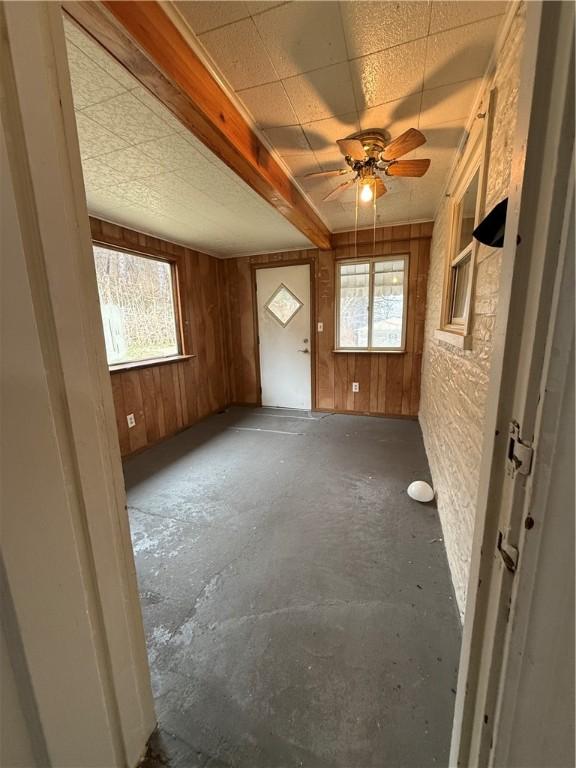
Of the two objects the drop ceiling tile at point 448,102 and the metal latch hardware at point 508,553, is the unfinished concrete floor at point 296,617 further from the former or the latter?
the drop ceiling tile at point 448,102

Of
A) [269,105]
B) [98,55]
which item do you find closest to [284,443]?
[269,105]

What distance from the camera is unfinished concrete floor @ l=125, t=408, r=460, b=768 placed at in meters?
0.97

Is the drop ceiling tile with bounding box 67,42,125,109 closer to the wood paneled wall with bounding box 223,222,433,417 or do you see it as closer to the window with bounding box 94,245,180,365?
the window with bounding box 94,245,180,365

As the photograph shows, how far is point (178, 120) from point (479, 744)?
7.58 feet

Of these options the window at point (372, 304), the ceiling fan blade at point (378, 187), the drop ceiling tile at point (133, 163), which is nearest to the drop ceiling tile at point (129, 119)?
the drop ceiling tile at point (133, 163)

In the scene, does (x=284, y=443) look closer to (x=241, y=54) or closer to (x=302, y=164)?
(x=302, y=164)

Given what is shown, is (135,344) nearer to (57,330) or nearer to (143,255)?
(143,255)

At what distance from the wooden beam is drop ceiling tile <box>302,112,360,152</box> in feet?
1.03

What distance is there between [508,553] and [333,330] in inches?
145

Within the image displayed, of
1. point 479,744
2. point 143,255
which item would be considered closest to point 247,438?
point 143,255

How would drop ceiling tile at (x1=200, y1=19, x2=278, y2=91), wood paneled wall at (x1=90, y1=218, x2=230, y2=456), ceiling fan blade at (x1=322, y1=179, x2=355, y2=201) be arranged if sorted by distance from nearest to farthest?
drop ceiling tile at (x1=200, y1=19, x2=278, y2=91)
ceiling fan blade at (x1=322, y1=179, x2=355, y2=201)
wood paneled wall at (x1=90, y1=218, x2=230, y2=456)

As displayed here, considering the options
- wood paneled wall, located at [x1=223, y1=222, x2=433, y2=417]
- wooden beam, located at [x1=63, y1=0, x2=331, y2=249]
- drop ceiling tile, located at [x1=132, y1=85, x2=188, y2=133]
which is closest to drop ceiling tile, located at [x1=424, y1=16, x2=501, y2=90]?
wooden beam, located at [x1=63, y1=0, x2=331, y2=249]

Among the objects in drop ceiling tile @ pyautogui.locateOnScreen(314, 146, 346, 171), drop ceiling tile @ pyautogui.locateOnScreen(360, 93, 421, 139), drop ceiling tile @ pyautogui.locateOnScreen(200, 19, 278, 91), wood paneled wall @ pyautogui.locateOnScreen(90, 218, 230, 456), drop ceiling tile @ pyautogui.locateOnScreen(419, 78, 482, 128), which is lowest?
wood paneled wall @ pyautogui.locateOnScreen(90, 218, 230, 456)

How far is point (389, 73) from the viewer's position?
4.50 feet
